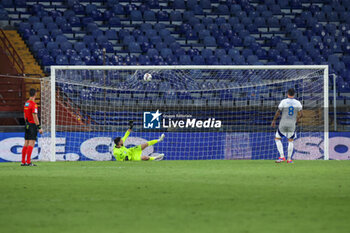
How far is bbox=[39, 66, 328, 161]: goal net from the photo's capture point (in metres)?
16.8

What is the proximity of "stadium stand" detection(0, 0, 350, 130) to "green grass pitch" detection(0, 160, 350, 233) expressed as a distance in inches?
481

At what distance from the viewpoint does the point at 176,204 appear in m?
6.26

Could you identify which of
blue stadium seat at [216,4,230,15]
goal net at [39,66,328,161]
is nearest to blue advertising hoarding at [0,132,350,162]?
goal net at [39,66,328,161]

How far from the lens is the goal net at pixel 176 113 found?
55.1ft

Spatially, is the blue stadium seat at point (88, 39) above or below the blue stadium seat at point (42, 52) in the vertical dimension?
→ above

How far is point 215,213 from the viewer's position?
558 cm

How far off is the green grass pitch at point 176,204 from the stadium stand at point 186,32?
481 inches

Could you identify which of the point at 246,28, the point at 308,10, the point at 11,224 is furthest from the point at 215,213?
the point at 308,10

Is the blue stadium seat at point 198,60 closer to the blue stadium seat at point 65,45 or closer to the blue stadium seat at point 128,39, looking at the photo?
the blue stadium seat at point 128,39

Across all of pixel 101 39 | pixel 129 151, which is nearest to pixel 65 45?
pixel 101 39

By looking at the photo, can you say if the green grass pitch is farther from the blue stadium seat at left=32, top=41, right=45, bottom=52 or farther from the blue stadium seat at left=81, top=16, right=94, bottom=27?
the blue stadium seat at left=81, top=16, right=94, bottom=27

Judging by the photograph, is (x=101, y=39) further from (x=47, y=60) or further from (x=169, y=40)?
(x=169, y=40)

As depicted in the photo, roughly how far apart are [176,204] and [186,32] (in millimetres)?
17887

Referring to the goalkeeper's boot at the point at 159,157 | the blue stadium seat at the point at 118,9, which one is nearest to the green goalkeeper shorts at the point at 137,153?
the goalkeeper's boot at the point at 159,157
